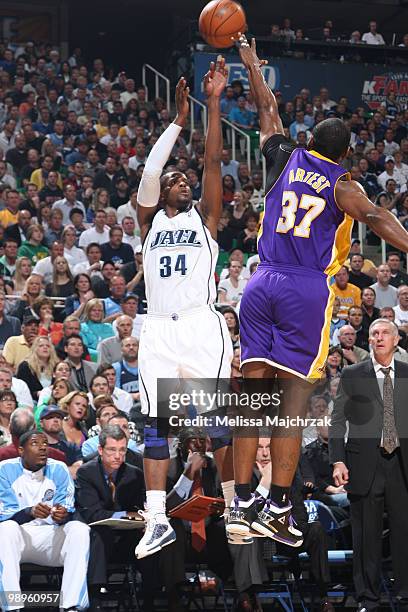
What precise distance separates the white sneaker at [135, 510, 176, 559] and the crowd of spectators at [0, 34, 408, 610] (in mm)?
2000

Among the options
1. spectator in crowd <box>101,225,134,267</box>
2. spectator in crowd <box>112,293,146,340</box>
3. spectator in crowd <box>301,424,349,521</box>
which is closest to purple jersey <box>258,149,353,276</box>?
spectator in crowd <box>301,424,349,521</box>

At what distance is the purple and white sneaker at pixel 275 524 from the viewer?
207 inches

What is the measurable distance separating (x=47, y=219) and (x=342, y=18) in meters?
13.3

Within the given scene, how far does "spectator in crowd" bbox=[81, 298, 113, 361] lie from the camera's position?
11.3 m

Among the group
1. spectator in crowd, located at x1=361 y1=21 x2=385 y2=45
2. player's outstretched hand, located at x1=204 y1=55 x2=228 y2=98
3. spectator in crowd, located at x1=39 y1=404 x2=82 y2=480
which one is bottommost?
spectator in crowd, located at x1=39 y1=404 x2=82 y2=480

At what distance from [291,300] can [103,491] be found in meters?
3.57

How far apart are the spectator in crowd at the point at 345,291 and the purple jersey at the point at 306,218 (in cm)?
734

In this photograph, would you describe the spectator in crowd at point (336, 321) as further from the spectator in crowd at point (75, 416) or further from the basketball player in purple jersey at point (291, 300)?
the basketball player in purple jersey at point (291, 300)

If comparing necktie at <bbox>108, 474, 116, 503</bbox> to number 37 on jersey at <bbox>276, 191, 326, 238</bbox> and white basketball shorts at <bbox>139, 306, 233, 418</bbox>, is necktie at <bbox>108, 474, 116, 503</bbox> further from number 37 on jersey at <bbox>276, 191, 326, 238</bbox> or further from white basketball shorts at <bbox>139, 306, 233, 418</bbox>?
number 37 on jersey at <bbox>276, 191, 326, 238</bbox>

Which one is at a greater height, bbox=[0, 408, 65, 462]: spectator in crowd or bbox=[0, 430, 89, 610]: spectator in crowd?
bbox=[0, 408, 65, 462]: spectator in crowd

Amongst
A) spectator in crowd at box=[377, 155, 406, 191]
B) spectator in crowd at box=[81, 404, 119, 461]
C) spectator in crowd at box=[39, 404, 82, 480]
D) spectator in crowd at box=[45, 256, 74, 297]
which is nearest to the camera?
spectator in crowd at box=[81, 404, 119, 461]

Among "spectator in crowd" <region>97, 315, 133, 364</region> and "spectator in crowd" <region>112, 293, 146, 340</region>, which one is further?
"spectator in crowd" <region>112, 293, 146, 340</region>

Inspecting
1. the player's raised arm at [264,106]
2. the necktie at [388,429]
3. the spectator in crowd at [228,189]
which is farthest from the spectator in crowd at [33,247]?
the player's raised arm at [264,106]

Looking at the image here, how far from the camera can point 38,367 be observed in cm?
1044
